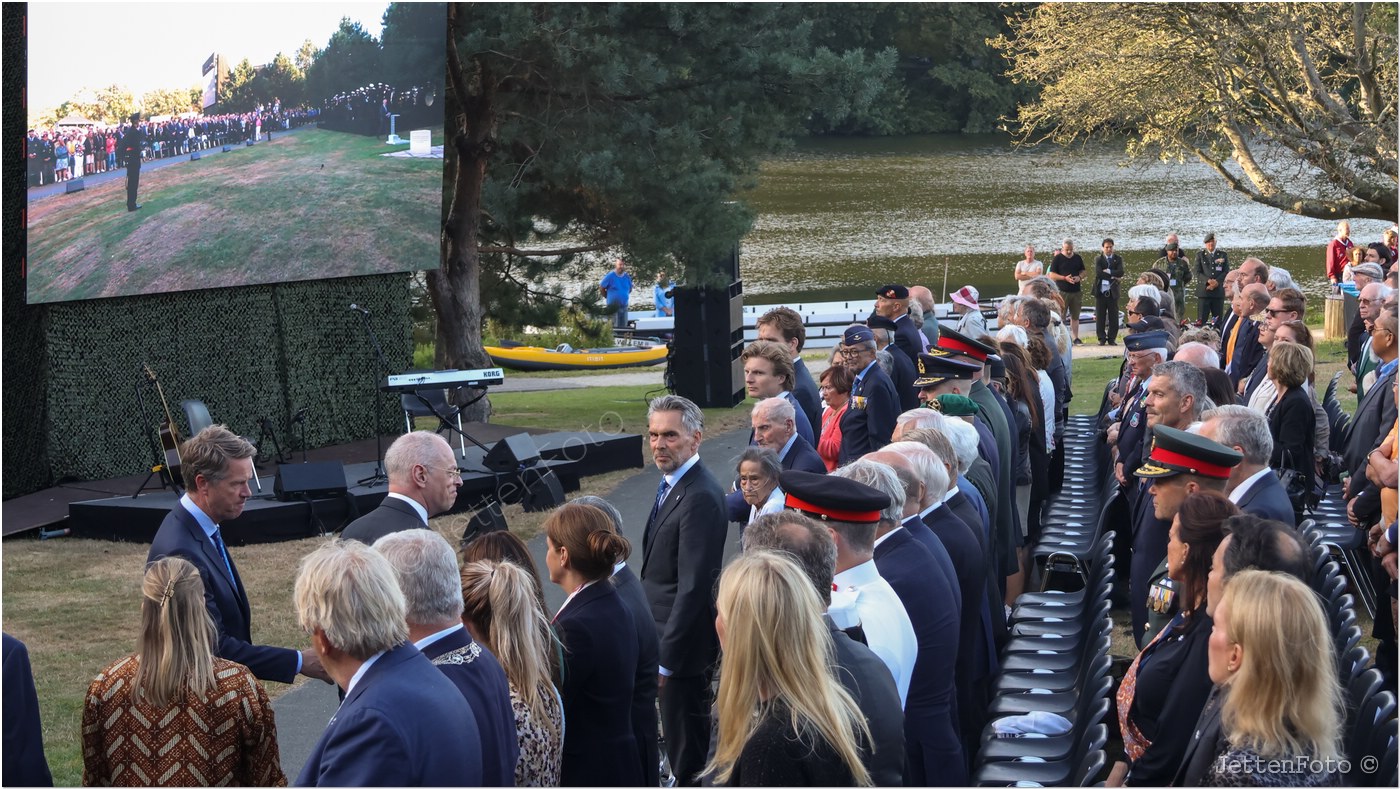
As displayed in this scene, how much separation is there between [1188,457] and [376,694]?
129 inches

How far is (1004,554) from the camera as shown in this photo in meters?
6.64

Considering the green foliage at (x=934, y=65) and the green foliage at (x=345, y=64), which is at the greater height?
the green foliage at (x=934, y=65)

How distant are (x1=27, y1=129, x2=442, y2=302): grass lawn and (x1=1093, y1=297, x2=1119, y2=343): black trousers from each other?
38.2 ft

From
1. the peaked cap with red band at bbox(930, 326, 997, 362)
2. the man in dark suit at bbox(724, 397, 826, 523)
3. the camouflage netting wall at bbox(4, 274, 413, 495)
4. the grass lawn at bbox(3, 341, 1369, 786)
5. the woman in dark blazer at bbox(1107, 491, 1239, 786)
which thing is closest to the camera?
the woman in dark blazer at bbox(1107, 491, 1239, 786)

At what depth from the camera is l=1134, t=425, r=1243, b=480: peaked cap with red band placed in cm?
503

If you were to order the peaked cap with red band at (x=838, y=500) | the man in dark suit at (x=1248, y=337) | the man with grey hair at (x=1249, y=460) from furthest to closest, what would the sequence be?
the man in dark suit at (x=1248, y=337)
the man with grey hair at (x=1249, y=460)
the peaked cap with red band at (x=838, y=500)

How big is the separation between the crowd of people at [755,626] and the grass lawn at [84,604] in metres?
1.95

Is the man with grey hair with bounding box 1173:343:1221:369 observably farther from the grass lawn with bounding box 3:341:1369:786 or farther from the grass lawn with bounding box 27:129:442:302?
the grass lawn with bounding box 27:129:442:302

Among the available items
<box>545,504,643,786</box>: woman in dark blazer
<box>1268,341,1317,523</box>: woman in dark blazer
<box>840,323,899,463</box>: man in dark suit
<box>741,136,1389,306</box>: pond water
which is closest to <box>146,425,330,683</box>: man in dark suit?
<box>545,504,643,786</box>: woman in dark blazer

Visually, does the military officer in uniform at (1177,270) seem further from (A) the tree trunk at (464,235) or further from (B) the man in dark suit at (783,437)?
(B) the man in dark suit at (783,437)

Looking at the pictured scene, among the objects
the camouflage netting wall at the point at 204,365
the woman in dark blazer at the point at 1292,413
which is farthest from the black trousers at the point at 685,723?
the camouflage netting wall at the point at 204,365

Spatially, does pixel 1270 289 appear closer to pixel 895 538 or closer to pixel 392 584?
pixel 895 538

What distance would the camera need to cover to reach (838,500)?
13.3 ft

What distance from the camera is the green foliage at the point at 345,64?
43.2ft
